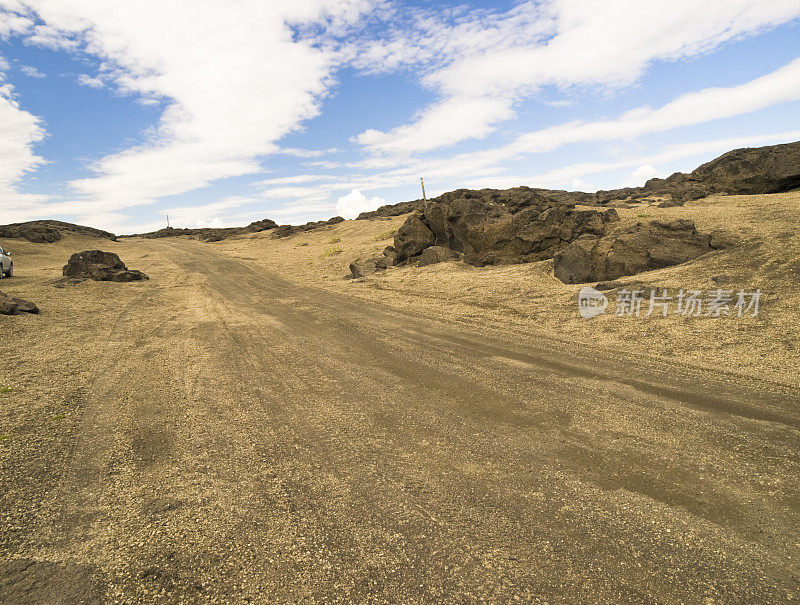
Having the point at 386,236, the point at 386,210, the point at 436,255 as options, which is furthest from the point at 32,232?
the point at 436,255

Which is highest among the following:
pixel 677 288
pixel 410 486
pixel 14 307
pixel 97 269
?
pixel 97 269

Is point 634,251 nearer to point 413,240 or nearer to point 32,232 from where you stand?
point 413,240

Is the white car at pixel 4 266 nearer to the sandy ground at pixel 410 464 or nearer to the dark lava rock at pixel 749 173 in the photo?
the sandy ground at pixel 410 464

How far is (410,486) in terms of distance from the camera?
3541 mm

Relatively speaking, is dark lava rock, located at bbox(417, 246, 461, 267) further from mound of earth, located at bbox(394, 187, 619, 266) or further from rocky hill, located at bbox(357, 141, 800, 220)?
rocky hill, located at bbox(357, 141, 800, 220)

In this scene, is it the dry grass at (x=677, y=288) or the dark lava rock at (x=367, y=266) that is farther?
the dark lava rock at (x=367, y=266)

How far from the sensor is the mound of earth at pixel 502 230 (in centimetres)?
1628

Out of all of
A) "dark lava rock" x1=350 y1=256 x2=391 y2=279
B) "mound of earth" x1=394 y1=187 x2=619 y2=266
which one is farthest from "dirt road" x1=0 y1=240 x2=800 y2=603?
"dark lava rock" x1=350 y1=256 x2=391 y2=279

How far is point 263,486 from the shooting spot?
358 cm

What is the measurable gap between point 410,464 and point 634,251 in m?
10.9

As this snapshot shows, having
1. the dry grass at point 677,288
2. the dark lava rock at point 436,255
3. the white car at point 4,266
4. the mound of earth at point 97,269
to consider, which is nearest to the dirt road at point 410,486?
the dry grass at point 677,288

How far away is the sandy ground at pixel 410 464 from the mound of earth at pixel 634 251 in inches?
112

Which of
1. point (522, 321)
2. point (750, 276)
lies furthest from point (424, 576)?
point (750, 276)

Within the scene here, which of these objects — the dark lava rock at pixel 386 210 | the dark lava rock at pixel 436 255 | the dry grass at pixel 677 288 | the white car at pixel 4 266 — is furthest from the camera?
the dark lava rock at pixel 386 210
